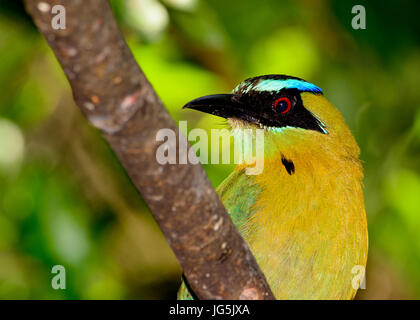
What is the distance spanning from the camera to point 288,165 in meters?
3.85

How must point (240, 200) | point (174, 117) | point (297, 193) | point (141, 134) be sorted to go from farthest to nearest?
point (174, 117)
point (240, 200)
point (297, 193)
point (141, 134)

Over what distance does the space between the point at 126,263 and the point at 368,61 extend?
10.3ft

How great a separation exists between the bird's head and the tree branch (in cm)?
165

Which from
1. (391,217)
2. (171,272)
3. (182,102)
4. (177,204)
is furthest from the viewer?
(171,272)

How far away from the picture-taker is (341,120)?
4.26 meters

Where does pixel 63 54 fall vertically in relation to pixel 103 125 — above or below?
above

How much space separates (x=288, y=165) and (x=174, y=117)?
5.19 feet

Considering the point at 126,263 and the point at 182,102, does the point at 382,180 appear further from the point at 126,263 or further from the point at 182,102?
the point at 126,263

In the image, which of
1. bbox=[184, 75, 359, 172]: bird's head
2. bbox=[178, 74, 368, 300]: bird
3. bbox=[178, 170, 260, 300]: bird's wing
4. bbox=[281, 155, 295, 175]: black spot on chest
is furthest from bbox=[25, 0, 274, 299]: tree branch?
bbox=[184, 75, 359, 172]: bird's head

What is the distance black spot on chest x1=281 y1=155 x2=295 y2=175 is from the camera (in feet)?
12.5

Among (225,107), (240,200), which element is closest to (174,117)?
(225,107)

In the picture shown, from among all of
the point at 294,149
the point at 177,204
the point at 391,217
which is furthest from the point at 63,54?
the point at 391,217

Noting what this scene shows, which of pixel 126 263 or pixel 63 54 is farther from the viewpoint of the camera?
pixel 126 263

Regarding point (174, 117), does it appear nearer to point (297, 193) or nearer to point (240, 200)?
point (240, 200)
